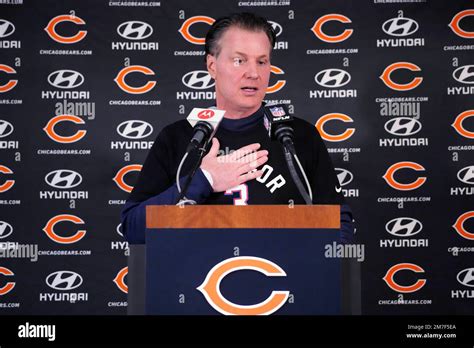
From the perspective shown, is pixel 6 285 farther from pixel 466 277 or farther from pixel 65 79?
pixel 466 277

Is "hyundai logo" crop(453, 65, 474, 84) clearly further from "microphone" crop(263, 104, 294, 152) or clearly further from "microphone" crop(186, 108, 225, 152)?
"microphone" crop(186, 108, 225, 152)

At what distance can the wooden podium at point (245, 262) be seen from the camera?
137 centimetres

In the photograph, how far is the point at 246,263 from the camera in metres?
1.38

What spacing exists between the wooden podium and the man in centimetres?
49

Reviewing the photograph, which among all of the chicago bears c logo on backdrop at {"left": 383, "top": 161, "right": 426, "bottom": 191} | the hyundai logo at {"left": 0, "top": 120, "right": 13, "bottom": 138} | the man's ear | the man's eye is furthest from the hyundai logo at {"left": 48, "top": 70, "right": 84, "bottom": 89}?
the chicago bears c logo on backdrop at {"left": 383, "top": 161, "right": 426, "bottom": 191}

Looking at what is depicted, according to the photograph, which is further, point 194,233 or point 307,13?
point 307,13

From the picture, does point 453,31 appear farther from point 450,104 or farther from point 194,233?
point 194,233

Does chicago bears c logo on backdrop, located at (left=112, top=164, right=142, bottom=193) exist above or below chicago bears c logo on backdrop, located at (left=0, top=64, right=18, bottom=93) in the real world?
below

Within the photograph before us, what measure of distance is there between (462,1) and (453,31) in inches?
9.5

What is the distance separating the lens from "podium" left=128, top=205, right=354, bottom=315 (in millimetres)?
1369

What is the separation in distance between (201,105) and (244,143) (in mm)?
1878

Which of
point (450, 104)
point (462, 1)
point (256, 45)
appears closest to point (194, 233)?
point (256, 45)

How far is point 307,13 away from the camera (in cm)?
407

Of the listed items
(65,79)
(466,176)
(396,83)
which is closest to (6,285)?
(65,79)
